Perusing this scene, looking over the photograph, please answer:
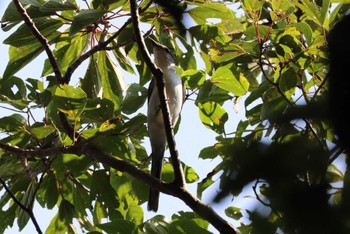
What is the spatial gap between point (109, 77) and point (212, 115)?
40.8 inches

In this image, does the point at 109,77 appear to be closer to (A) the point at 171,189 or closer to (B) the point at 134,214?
(B) the point at 134,214

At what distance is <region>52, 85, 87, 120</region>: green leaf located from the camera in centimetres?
275

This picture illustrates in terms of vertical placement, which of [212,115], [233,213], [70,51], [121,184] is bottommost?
[233,213]

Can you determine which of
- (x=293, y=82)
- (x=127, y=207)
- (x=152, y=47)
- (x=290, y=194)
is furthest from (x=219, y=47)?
(x=290, y=194)

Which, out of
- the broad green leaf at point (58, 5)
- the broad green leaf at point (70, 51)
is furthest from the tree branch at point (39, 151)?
the broad green leaf at point (70, 51)

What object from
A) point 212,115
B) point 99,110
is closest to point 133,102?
point 99,110

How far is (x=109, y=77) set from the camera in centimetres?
404

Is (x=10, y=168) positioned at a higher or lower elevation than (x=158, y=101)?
higher

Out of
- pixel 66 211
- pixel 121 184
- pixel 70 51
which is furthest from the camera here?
pixel 70 51

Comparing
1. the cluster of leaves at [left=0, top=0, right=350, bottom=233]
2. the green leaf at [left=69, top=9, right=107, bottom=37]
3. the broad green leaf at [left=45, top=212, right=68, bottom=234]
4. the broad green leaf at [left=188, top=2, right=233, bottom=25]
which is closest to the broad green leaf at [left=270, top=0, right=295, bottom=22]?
the cluster of leaves at [left=0, top=0, right=350, bottom=233]

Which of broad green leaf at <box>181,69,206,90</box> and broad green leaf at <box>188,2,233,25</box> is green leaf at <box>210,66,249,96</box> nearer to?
broad green leaf at <box>181,69,206,90</box>

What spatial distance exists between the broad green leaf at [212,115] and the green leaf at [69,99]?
778 mm

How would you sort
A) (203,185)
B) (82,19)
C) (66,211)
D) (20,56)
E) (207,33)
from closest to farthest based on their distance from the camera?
1. (82,19)
2. (203,185)
3. (207,33)
4. (66,211)
5. (20,56)

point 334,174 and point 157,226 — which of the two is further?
point 157,226
